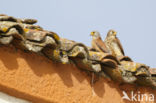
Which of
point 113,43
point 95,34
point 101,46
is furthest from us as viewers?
point 113,43

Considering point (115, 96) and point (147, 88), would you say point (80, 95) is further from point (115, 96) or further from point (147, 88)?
point (147, 88)

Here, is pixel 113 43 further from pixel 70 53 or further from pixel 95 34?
pixel 70 53

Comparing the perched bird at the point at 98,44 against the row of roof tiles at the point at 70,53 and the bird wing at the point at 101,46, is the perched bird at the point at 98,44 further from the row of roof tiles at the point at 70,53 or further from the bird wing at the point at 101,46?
the row of roof tiles at the point at 70,53

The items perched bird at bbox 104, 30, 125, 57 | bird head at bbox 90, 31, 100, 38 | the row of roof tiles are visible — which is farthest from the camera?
bird head at bbox 90, 31, 100, 38

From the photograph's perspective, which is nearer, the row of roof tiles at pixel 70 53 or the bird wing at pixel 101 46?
the row of roof tiles at pixel 70 53

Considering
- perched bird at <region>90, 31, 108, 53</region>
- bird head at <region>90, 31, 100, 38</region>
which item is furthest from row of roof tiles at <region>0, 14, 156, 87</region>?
bird head at <region>90, 31, 100, 38</region>

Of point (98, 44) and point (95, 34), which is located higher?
point (98, 44)

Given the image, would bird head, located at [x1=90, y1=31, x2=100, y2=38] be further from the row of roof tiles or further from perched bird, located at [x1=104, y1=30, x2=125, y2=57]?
the row of roof tiles

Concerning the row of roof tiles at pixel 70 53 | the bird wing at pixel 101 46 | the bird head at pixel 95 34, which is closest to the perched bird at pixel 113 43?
the bird head at pixel 95 34

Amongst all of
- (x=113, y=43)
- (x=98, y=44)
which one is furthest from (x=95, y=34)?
(x=98, y=44)
